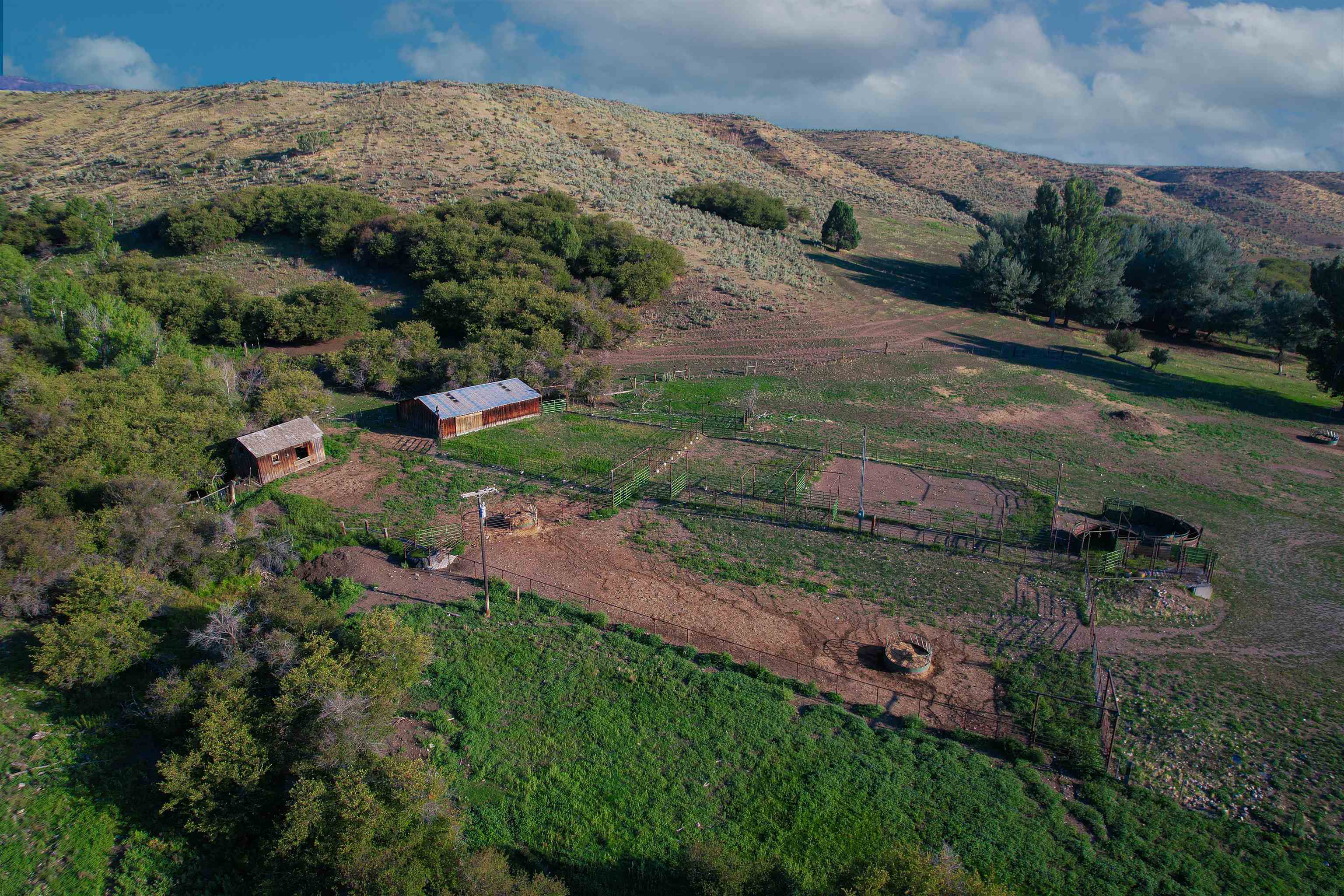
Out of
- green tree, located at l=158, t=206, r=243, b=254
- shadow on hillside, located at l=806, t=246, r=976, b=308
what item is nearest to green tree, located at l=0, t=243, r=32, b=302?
green tree, located at l=158, t=206, r=243, b=254

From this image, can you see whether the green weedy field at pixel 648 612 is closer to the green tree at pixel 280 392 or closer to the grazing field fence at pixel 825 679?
the green tree at pixel 280 392

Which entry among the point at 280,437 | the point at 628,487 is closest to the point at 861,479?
the point at 628,487

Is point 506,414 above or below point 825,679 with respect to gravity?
above

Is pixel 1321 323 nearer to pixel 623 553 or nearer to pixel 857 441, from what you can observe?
pixel 857 441

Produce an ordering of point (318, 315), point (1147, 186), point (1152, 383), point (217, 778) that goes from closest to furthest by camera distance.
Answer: point (217, 778), point (318, 315), point (1152, 383), point (1147, 186)

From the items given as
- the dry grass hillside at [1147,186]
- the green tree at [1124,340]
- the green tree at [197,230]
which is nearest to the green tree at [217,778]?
the green tree at [197,230]

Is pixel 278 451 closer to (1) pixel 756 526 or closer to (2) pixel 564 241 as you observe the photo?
(1) pixel 756 526

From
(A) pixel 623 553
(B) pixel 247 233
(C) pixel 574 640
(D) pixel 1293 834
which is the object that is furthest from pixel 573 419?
(B) pixel 247 233

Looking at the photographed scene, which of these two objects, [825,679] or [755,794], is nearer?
[755,794]
